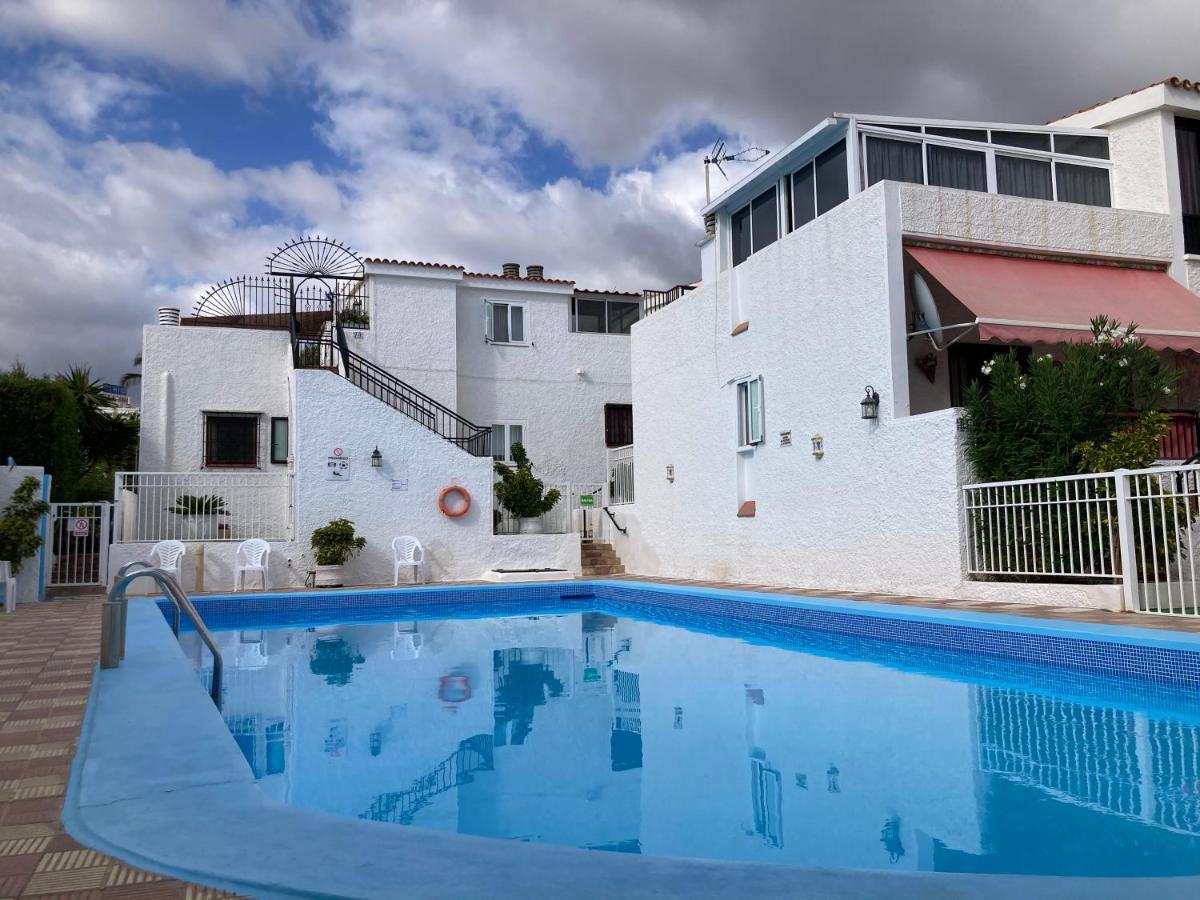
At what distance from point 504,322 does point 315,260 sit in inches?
187

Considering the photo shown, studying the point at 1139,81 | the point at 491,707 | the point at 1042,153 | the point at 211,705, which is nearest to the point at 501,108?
the point at 1042,153

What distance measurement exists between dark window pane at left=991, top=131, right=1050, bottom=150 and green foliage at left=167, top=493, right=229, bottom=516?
15.3 meters

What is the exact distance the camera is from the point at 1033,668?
7645 mm

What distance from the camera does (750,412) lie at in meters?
15.2

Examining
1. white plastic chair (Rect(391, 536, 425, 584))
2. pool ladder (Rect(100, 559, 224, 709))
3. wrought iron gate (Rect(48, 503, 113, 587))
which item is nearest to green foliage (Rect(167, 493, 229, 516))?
wrought iron gate (Rect(48, 503, 113, 587))

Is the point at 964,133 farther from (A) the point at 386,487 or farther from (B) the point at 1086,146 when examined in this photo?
(A) the point at 386,487

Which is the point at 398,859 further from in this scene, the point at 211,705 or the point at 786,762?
the point at 786,762

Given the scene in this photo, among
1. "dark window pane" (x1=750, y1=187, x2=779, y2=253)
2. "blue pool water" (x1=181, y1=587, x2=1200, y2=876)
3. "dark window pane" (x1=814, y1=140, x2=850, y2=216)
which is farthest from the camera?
"dark window pane" (x1=750, y1=187, x2=779, y2=253)

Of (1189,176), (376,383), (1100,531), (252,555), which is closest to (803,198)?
(1189,176)

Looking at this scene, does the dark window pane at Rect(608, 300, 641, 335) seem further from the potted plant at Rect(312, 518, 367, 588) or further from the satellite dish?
the satellite dish

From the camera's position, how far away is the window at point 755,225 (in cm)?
1538

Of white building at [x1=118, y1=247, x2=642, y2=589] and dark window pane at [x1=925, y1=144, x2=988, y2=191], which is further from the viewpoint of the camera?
white building at [x1=118, y1=247, x2=642, y2=589]

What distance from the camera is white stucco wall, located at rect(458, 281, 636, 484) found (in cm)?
2202

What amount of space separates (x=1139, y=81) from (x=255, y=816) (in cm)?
1853
